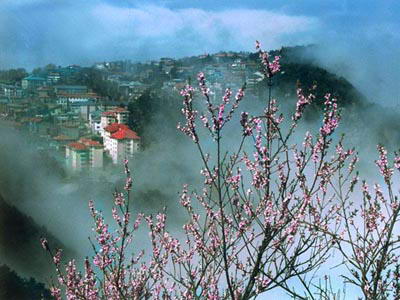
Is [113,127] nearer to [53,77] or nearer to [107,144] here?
[107,144]

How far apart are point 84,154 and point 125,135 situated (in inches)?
33.7

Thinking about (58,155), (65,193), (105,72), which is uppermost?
(105,72)

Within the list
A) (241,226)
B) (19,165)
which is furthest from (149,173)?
(241,226)

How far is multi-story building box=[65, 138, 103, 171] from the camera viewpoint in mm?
10938

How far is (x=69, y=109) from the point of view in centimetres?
1095

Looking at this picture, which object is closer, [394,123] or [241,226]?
[241,226]

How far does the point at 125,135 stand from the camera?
1129 cm

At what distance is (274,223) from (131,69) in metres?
8.72

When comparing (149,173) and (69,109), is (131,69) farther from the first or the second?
(149,173)

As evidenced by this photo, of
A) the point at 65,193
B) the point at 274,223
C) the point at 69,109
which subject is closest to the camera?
the point at 274,223

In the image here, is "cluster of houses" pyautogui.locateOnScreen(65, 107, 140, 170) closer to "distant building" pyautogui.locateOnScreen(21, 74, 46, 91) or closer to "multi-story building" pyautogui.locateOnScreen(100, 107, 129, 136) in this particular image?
"multi-story building" pyautogui.locateOnScreen(100, 107, 129, 136)

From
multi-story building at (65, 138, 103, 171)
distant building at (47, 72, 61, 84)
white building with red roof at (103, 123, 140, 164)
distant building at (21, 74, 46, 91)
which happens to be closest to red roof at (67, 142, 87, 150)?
multi-story building at (65, 138, 103, 171)

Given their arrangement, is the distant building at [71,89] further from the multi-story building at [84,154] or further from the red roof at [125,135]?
the red roof at [125,135]

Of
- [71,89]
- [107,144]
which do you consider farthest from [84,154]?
[71,89]
